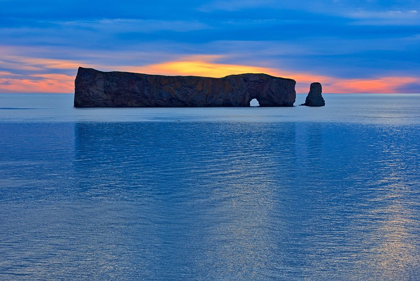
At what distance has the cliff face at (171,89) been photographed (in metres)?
86.9

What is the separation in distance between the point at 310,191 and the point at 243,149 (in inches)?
450

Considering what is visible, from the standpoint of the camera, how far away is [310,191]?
13797mm

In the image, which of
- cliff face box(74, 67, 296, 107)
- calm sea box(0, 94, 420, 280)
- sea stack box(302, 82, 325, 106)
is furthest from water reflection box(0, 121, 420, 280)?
sea stack box(302, 82, 325, 106)

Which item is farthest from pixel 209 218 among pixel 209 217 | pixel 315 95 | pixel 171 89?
pixel 315 95

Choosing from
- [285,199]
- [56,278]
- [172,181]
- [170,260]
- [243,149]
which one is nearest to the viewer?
[56,278]

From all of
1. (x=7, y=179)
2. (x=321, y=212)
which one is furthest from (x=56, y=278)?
(x=7, y=179)

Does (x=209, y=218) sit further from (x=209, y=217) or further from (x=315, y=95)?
(x=315, y=95)

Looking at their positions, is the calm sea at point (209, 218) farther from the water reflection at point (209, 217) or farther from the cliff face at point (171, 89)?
the cliff face at point (171, 89)

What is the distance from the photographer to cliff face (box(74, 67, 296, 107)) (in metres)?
86.9

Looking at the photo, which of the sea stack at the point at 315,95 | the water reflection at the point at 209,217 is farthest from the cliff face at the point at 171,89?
the water reflection at the point at 209,217

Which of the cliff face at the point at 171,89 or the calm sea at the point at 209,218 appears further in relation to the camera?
the cliff face at the point at 171,89

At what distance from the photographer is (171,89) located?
297 feet

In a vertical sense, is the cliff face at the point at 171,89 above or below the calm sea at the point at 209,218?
above

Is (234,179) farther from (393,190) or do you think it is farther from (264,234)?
(264,234)
